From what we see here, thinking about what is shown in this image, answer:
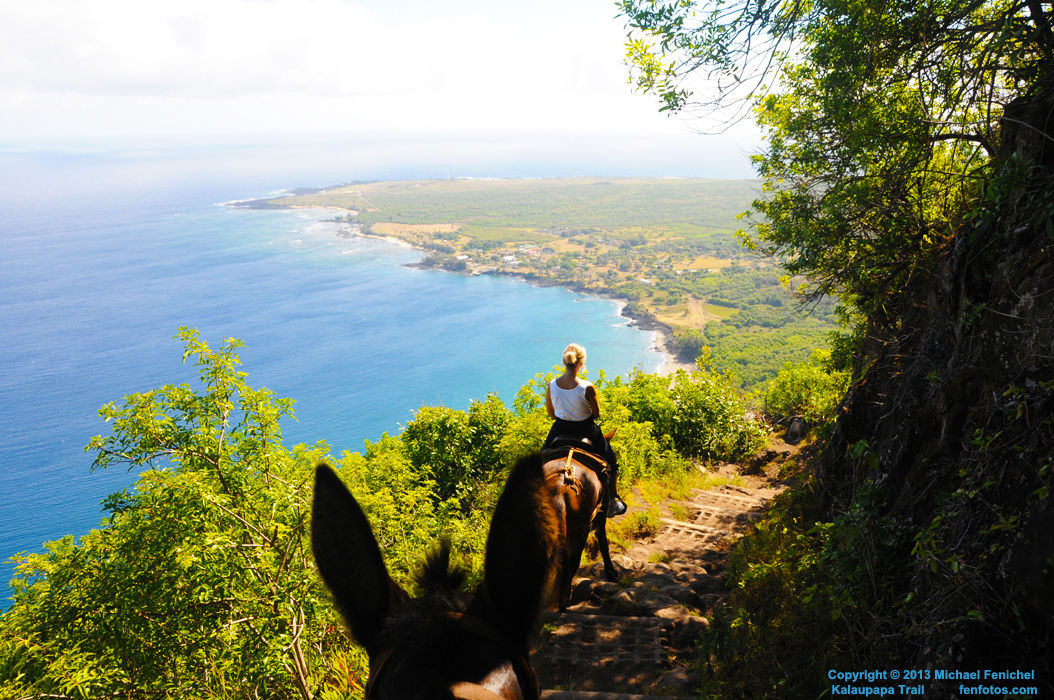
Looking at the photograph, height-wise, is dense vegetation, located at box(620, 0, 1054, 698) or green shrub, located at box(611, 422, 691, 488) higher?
dense vegetation, located at box(620, 0, 1054, 698)

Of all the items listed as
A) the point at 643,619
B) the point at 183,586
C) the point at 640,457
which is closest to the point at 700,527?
the point at 640,457

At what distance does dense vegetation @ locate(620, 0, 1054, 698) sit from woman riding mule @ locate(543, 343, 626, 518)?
5.61 feet

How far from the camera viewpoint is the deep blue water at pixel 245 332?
32781mm

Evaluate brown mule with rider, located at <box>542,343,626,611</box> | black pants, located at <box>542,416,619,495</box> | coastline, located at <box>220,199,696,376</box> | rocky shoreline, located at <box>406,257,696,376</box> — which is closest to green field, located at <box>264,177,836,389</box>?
rocky shoreline, located at <box>406,257,696,376</box>

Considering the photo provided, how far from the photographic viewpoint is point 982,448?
2.56 meters

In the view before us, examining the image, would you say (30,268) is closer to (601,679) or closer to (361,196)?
(361,196)

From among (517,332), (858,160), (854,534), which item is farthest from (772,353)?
(854,534)

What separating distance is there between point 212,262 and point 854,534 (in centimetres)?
10349

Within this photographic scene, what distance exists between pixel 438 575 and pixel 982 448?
284 cm

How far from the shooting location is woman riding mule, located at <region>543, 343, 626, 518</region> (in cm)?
565

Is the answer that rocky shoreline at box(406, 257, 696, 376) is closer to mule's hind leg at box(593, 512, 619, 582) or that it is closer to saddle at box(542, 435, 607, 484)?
mule's hind leg at box(593, 512, 619, 582)

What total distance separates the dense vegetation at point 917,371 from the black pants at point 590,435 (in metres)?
1.60

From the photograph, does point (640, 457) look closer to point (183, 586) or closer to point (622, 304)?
point (183, 586)

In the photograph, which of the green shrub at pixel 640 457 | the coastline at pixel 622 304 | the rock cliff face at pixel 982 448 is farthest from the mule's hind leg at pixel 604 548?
the coastline at pixel 622 304
